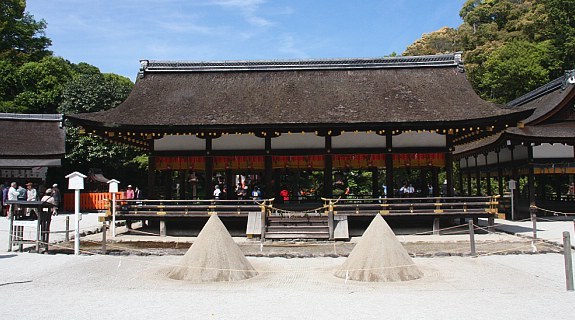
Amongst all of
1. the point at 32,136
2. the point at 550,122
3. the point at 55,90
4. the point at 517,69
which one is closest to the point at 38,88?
the point at 55,90

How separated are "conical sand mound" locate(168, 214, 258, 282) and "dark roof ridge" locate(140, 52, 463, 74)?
501 inches

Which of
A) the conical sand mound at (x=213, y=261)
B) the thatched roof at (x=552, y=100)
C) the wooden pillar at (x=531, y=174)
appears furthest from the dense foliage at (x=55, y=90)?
the thatched roof at (x=552, y=100)

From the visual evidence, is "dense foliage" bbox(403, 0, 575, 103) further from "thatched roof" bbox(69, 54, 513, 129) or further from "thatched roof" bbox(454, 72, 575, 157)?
"thatched roof" bbox(69, 54, 513, 129)

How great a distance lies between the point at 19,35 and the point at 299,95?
3878cm

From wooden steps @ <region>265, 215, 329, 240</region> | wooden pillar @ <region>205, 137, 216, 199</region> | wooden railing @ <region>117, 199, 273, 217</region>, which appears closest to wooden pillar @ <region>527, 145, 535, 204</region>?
wooden steps @ <region>265, 215, 329, 240</region>

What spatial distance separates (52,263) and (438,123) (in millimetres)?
13225

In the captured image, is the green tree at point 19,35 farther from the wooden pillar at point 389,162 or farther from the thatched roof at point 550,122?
the thatched roof at point 550,122

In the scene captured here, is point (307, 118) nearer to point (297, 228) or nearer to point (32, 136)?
point (297, 228)

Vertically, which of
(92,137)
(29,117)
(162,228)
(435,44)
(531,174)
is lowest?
(162,228)

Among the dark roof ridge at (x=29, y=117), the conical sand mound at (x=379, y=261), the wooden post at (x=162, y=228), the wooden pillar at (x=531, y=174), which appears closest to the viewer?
the conical sand mound at (x=379, y=261)

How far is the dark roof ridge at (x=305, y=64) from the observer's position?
69.9 feet

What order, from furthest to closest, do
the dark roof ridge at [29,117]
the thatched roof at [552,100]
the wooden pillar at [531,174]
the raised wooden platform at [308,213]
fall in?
the dark roof ridge at [29,117] < the thatched roof at [552,100] < the wooden pillar at [531,174] < the raised wooden platform at [308,213]

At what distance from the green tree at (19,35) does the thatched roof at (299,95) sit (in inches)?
1171

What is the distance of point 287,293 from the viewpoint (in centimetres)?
851
